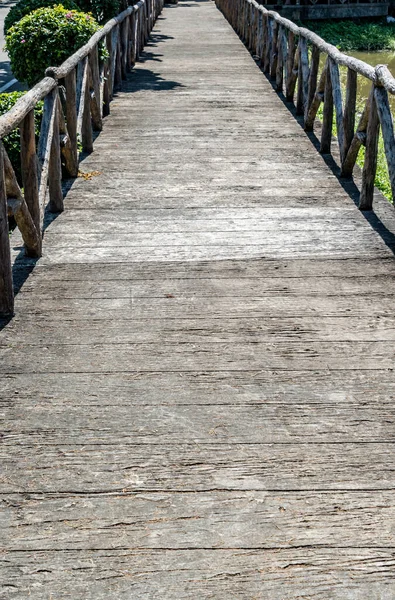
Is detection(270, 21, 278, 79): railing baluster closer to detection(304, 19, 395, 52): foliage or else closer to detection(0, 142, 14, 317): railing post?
detection(0, 142, 14, 317): railing post

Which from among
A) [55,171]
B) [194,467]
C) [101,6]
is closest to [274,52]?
[101,6]

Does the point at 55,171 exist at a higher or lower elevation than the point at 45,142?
lower

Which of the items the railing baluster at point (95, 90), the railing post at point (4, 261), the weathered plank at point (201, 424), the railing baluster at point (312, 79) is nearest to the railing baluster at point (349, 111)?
the railing baluster at point (312, 79)

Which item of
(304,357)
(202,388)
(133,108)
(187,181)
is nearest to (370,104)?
(187,181)

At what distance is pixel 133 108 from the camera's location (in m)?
10.9

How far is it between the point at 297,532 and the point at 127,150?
6.20 meters

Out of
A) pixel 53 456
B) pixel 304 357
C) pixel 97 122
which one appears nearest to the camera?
pixel 53 456

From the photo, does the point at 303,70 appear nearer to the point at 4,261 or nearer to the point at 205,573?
the point at 4,261

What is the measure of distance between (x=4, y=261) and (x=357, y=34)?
94.9ft

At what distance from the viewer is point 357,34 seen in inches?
1222

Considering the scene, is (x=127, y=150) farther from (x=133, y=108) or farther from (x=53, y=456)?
(x=53, y=456)

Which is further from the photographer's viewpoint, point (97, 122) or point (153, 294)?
point (97, 122)

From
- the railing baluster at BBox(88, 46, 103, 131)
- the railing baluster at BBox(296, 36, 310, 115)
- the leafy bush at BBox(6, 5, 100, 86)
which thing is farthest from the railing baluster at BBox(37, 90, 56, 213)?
the leafy bush at BBox(6, 5, 100, 86)

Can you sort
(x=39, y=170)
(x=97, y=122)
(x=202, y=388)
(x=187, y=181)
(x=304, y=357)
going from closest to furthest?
(x=202, y=388)
(x=304, y=357)
(x=39, y=170)
(x=187, y=181)
(x=97, y=122)
